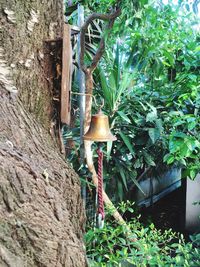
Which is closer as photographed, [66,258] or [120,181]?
[66,258]

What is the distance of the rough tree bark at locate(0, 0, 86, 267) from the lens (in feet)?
1.77

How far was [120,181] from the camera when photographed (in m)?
2.29

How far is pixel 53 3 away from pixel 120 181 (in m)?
1.66

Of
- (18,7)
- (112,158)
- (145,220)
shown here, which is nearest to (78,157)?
(112,158)

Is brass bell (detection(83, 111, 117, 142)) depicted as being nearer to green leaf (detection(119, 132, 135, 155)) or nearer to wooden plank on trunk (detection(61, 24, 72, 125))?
wooden plank on trunk (detection(61, 24, 72, 125))

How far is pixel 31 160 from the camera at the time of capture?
25.7 inches

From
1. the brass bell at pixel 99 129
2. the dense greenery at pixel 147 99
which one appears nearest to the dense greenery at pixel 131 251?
the dense greenery at pixel 147 99

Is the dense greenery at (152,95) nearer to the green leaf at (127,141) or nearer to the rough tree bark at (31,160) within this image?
the green leaf at (127,141)

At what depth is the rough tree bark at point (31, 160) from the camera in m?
0.54

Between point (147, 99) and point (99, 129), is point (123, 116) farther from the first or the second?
point (99, 129)

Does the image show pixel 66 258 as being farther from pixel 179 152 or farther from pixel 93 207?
pixel 93 207

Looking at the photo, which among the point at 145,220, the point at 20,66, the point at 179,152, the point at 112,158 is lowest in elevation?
the point at 145,220

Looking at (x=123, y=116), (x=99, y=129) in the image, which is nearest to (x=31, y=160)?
(x=99, y=129)

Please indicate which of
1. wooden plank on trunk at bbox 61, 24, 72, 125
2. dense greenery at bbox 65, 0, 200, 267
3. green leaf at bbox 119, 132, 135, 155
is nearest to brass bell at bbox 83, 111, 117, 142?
dense greenery at bbox 65, 0, 200, 267
